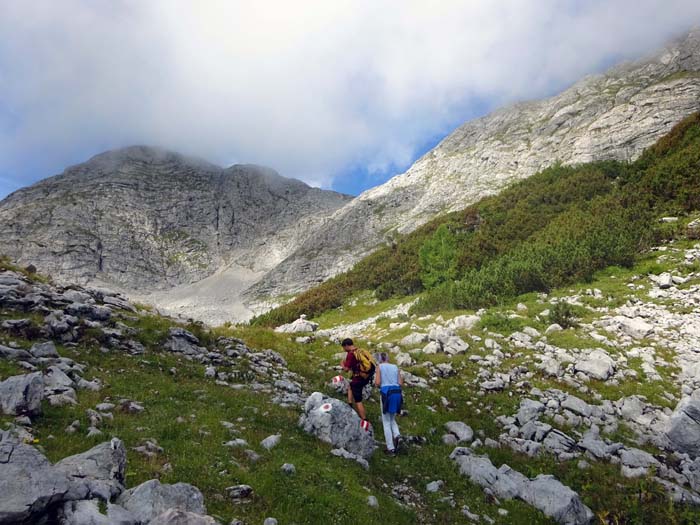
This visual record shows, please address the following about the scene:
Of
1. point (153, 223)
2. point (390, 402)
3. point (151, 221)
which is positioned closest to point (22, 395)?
point (390, 402)

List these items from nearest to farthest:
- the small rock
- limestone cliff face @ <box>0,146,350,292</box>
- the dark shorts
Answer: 1. the small rock
2. the dark shorts
3. limestone cliff face @ <box>0,146,350,292</box>

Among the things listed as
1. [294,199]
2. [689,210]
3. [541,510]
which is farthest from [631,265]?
[294,199]

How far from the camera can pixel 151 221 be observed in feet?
527

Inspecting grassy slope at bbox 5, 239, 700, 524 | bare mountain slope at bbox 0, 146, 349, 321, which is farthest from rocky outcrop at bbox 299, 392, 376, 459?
bare mountain slope at bbox 0, 146, 349, 321

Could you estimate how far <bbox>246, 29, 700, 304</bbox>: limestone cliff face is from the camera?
79.6 metres

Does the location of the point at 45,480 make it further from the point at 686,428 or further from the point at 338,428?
the point at 686,428

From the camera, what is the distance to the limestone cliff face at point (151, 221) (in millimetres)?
133875

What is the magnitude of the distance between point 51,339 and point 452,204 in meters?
91.6

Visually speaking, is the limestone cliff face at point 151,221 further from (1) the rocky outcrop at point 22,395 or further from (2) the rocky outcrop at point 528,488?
(2) the rocky outcrop at point 528,488

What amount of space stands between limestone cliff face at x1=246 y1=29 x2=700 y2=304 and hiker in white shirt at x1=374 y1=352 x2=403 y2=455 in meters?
75.8

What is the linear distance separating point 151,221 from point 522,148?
144 metres

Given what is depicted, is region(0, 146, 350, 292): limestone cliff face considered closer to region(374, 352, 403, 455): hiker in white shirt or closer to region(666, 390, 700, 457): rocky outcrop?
region(374, 352, 403, 455): hiker in white shirt

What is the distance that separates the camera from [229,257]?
159m

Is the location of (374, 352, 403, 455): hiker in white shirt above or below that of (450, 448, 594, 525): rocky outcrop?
above
